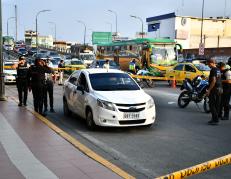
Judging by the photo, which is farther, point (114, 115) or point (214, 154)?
point (114, 115)

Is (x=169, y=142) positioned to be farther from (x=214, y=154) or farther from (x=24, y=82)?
(x=24, y=82)

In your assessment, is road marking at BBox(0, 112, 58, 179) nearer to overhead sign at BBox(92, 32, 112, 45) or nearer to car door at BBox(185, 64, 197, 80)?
car door at BBox(185, 64, 197, 80)

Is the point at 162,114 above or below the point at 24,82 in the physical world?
below

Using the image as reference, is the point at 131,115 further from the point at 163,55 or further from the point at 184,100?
the point at 163,55

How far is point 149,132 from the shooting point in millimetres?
10125

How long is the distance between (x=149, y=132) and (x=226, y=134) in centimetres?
182

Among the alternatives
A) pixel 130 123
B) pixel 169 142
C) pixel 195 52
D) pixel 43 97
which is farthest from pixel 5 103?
pixel 195 52

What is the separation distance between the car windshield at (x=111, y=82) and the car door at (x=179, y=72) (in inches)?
572

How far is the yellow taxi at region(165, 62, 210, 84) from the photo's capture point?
81.5 ft

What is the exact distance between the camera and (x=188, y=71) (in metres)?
25.4

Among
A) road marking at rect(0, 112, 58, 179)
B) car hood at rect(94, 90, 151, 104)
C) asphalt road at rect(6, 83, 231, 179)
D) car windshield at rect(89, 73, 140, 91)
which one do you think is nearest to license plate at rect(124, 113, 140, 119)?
car hood at rect(94, 90, 151, 104)

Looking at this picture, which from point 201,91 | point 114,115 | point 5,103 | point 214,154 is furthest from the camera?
point 5,103

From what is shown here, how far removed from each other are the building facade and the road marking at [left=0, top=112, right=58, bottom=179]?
87790mm

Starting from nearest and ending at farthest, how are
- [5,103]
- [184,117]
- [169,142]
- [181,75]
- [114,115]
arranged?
[169,142]
[114,115]
[184,117]
[5,103]
[181,75]
